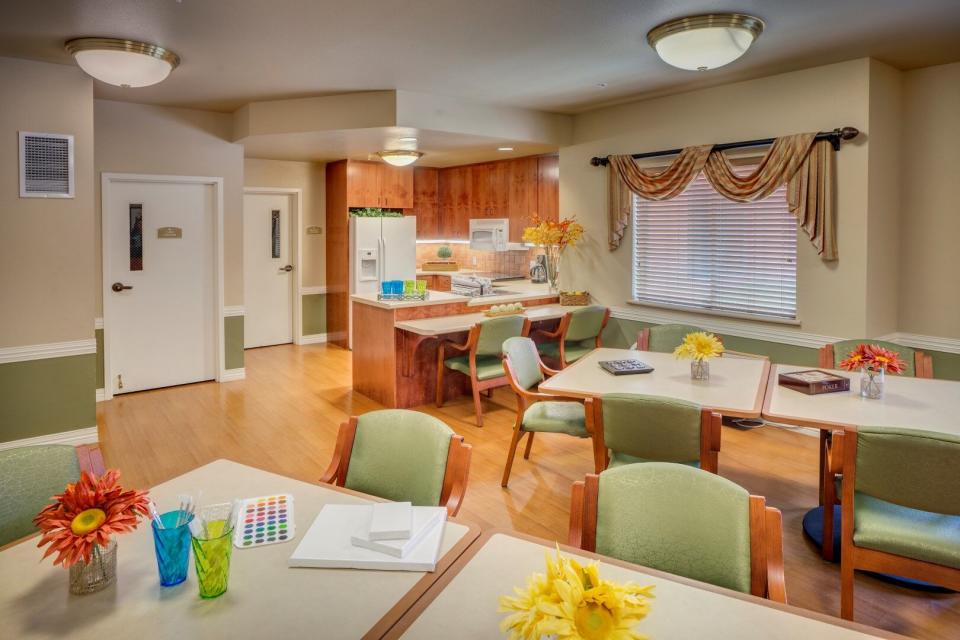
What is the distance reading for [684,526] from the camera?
161 centimetres

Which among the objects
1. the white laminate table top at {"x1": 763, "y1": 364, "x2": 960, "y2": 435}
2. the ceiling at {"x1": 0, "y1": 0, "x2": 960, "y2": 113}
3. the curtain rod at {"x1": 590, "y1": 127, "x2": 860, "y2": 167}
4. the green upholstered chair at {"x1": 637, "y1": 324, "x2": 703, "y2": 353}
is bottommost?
the white laminate table top at {"x1": 763, "y1": 364, "x2": 960, "y2": 435}

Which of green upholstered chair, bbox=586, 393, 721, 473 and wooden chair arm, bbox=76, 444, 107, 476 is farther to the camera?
green upholstered chair, bbox=586, 393, 721, 473

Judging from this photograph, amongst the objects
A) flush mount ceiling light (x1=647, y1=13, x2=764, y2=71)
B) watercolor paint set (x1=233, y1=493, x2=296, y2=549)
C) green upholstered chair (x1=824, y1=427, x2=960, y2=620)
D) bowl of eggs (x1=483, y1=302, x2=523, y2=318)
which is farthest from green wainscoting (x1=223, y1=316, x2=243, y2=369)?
green upholstered chair (x1=824, y1=427, x2=960, y2=620)

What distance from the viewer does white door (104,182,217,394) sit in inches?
221

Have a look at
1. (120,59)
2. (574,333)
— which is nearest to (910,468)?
(574,333)

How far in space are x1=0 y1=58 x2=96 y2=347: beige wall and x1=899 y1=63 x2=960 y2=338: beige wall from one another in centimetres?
560

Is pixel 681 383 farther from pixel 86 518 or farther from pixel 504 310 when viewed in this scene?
pixel 86 518

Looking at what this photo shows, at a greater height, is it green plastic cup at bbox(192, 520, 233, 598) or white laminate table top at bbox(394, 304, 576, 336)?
white laminate table top at bbox(394, 304, 576, 336)

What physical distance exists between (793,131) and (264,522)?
14.3ft

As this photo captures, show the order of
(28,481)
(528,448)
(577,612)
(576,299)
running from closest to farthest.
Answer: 1. (577,612)
2. (28,481)
3. (528,448)
4. (576,299)

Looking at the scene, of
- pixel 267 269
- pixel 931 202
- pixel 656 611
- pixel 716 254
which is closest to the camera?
pixel 656 611

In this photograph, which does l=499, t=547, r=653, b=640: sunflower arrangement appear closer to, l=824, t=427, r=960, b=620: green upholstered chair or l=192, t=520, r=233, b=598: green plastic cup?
l=192, t=520, r=233, b=598: green plastic cup

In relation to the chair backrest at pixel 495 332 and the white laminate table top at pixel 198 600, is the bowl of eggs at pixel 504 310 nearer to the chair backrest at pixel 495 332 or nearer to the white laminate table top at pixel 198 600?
the chair backrest at pixel 495 332

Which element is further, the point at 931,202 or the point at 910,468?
the point at 931,202
